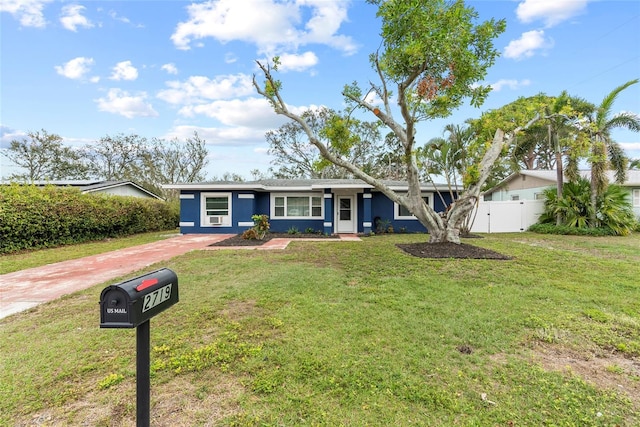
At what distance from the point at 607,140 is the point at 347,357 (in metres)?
17.1

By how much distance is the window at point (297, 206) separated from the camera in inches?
584

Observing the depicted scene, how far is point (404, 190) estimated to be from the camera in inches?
563

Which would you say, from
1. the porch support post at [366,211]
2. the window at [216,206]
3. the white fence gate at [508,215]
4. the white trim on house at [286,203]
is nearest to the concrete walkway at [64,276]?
the window at [216,206]

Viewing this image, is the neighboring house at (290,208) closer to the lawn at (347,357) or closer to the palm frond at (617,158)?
the palm frond at (617,158)

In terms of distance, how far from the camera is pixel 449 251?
786 centimetres

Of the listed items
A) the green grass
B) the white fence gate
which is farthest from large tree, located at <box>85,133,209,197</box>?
the white fence gate

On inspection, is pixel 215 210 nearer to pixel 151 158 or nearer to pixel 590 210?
pixel 151 158

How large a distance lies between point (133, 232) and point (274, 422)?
51.4 feet

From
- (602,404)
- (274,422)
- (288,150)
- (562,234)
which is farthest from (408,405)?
(288,150)

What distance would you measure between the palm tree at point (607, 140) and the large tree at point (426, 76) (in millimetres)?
6530

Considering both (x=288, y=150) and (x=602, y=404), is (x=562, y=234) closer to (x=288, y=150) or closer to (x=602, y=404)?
(x=602, y=404)

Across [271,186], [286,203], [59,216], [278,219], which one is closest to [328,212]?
[286,203]

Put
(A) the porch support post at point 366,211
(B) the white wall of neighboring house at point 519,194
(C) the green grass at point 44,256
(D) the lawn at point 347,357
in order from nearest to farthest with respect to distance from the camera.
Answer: (D) the lawn at point 347,357 < (C) the green grass at point 44,256 < (A) the porch support post at point 366,211 < (B) the white wall of neighboring house at point 519,194

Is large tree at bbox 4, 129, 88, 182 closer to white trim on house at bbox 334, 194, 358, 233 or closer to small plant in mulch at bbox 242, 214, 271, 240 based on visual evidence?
small plant in mulch at bbox 242, 214, 271, 240
